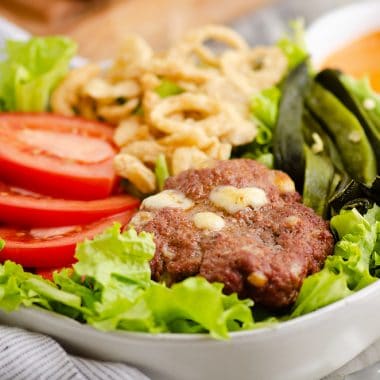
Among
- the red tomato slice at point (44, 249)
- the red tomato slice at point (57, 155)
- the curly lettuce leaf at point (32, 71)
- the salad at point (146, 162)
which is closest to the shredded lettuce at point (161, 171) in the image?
the salad at point (146, 162)

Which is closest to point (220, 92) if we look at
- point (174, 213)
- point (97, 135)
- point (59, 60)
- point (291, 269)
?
point (97, 135)

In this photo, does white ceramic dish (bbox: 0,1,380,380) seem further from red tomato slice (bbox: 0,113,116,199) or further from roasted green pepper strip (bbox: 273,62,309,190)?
roasted green pepper strip (bbox: 273,62,309,190)

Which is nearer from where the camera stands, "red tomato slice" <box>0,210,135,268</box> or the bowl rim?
the bowl rim

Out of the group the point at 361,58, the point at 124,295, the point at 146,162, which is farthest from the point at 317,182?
the point at 361,58

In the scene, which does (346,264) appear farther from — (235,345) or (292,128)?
(292,128)

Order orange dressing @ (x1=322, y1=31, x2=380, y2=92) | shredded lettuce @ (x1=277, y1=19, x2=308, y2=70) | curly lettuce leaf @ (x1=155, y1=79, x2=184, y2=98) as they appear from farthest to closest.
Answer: orange dressing @ (x1=322, y1=31, x2=380, y2=92), shredded lettuce @ (x1=277, y1=19, x2=308, y2=70), curly lettuce leaf @ (x1=155, y1=79, x2=184, y2=98)

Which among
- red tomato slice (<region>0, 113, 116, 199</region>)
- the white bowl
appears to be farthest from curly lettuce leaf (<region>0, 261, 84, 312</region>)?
the white bowl

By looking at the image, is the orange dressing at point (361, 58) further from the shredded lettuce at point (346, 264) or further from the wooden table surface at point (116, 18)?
the shredded lettuce at point (346, 264)

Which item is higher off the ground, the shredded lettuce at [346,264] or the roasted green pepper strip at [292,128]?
the roasted green pepper strip at [292,128]
